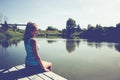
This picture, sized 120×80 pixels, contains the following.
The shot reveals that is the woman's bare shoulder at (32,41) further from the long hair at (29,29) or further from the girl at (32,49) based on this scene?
the long hair at (29,29)

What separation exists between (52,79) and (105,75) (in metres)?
7.45

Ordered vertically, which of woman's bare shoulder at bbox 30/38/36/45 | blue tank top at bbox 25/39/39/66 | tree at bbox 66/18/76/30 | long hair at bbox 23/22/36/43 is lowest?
blue tank top at bbox 25/39/39/66

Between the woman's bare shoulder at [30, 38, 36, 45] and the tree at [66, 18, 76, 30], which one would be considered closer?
the woman's bare shoulder at [30, 38, 36, 45]

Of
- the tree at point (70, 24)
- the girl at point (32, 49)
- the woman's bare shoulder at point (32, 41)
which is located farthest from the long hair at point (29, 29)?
the tree at point (70, 24)

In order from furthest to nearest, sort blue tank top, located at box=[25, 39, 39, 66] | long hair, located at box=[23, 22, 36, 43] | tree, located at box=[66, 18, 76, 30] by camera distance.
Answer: tree, located at box=[66, 18, 76, 30]
blue tank top, located at box=[25, 39, 39, 66]
long hair, located at box=[23, 22, 36, 43]

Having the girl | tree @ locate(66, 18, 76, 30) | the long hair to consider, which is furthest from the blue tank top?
tree @ locate(66, 18, 76, 30)

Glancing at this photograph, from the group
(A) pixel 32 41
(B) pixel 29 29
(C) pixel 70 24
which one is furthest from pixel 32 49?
(C) pixel 70 24

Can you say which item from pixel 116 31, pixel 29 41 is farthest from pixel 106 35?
pixel 29 41

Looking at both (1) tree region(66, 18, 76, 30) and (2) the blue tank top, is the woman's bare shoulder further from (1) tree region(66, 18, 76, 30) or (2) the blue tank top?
(1) tree region(66, 18, 76, 30)

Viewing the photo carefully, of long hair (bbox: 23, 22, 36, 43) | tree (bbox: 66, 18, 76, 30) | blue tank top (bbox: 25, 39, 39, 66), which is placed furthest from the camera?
tree (bbox: 66, 18, 76, 30)

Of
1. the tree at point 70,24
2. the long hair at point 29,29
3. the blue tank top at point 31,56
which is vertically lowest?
the blue tank top at point 31,56

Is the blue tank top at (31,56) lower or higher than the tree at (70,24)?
lower

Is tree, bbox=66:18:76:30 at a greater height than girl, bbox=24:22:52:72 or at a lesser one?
greater

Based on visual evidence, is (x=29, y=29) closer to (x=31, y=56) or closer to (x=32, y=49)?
(x=32, y=49)
